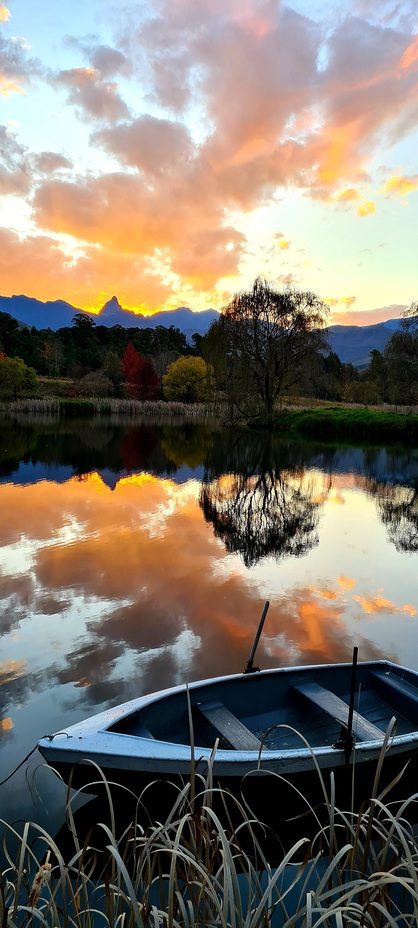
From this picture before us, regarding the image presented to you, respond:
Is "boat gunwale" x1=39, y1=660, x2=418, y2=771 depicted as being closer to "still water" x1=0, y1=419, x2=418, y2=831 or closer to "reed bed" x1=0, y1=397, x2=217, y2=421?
"still water" x1=0, y1=419, x2=418, y2=831

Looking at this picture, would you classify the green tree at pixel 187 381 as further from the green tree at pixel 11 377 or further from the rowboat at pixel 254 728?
the rowboat at pixel 254 728

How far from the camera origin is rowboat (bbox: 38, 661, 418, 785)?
3801 millimetres

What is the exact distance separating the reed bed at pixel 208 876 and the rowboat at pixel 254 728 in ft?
1.14

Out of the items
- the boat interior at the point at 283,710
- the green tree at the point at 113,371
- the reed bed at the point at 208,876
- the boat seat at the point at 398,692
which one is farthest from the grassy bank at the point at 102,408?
the reed bed at the point at 208,876

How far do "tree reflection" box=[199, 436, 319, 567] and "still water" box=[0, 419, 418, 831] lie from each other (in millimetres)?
83

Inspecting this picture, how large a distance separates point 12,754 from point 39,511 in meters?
10.7

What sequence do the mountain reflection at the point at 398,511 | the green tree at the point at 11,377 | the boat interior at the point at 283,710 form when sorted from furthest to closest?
the green tree at the point at 11,377, the mountain reflection at the point at 398,511, the boat interior at the point at 283,710

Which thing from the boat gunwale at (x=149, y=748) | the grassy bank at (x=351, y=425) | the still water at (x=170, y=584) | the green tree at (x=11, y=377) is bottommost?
the still water at (x=170, y=584)

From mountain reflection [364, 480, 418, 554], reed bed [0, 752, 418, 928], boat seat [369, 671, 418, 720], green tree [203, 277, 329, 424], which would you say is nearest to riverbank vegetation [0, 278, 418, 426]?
green tree [203, 277, 329, 424]

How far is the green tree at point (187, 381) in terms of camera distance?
211 feet

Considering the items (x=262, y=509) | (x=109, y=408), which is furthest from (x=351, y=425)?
(x=109, y=408)

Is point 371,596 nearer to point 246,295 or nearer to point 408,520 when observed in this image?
point 408,520

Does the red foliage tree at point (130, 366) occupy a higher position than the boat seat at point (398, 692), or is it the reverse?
the red foliage tree at point (130, 366)

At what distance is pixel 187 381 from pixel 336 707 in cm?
6207
